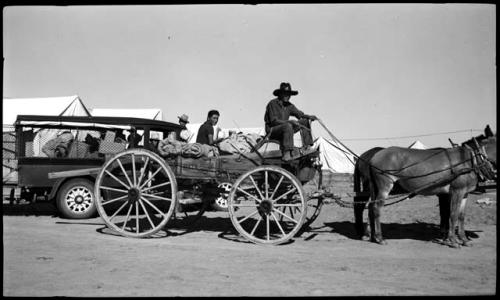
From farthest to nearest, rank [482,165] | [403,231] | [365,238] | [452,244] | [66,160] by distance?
[66,160], [403,231], [365,238], [482,165], [452,244]

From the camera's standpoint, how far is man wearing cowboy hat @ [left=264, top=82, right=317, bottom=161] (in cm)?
652

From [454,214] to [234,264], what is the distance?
12.2 ft

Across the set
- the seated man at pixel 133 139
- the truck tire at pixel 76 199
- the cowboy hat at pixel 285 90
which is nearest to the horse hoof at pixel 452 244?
the cowboy hat at pixel 285 90

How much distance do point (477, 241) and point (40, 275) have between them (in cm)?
657

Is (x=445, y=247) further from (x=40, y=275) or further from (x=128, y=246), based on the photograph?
(x=40, y=275)

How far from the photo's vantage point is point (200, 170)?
681 cm

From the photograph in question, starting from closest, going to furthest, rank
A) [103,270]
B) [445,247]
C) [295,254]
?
[103,270] → [295,254] → [445,247]

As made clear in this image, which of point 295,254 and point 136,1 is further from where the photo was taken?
point 295,254

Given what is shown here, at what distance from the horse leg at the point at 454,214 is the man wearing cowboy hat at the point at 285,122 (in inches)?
95.0

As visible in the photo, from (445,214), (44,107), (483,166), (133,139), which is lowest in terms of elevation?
(445,214)

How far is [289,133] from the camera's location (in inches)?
256

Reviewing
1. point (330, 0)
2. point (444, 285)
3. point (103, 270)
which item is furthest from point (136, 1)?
point (444, 285)

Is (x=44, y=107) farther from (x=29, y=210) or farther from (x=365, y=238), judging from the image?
(x=365, y=238)

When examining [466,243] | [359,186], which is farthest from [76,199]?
[466,243]
